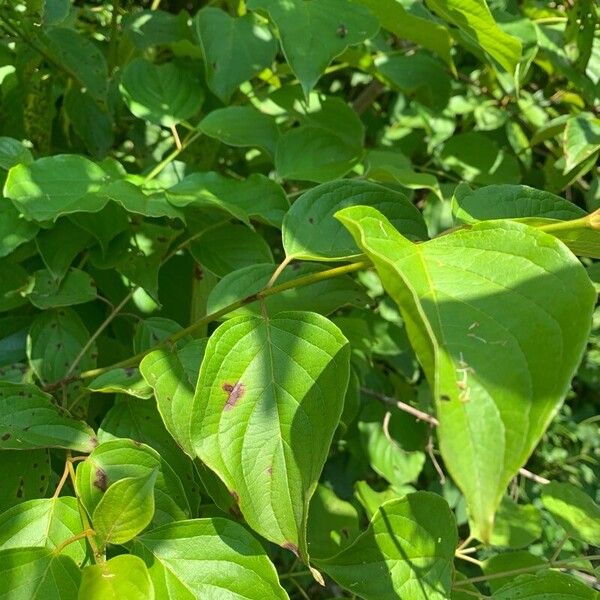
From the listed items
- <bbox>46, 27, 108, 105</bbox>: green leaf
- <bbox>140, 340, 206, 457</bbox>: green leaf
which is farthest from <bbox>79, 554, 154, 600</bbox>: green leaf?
<bbox>46, 27, 108, 105</bbox>: green leaf

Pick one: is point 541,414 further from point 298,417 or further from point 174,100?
point 174,100

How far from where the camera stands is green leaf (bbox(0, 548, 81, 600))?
1.90 ft

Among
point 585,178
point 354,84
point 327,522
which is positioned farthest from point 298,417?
point 585,178

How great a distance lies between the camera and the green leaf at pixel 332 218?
27.7 inches

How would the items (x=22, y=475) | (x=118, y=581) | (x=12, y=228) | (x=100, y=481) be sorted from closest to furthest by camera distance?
(x=118, y=581)
(x=100, y=481)
(x=22, y=475)
(x=12, y=228)

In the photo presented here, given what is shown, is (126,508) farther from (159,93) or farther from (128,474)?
(159,93)

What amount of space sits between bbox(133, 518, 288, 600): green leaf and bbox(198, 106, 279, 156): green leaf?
0.55 metres

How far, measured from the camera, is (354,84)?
1.68m

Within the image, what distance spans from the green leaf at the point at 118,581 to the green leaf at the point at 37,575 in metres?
0.03

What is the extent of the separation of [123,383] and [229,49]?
53 centimetres

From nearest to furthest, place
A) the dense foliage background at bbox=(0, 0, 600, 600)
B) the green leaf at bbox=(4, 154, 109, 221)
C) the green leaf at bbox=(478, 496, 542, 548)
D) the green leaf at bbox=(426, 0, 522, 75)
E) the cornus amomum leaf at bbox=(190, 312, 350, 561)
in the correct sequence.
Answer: the dense foliage background at bbox=(0, 0, 600, 600)
the cornus amomum leaf at bbox=(190, 312, 350, 561)
the green leaf at bbox=(4, 154, 109, 221)
the green leaf at bbox=(426, 0, 522, 75)
the green leaf at bbox=(478, 496, 542, 548)

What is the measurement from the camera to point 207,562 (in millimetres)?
625

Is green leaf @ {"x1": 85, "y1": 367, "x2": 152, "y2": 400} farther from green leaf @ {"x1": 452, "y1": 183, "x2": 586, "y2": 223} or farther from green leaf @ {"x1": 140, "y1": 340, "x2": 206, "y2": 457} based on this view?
green leaf @ {"x1": 452, "y1": 183, "x2": 586, "y2": 223}

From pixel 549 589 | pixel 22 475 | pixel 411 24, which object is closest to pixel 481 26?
pixel 411 24
